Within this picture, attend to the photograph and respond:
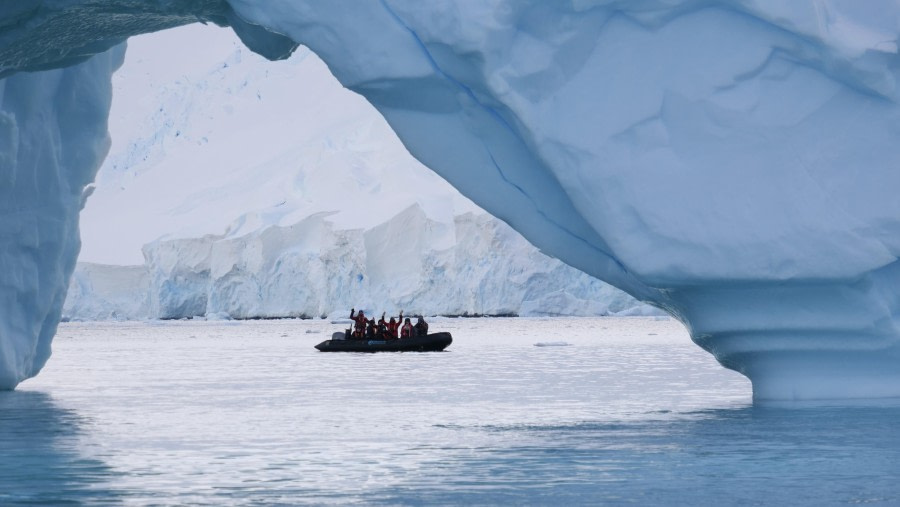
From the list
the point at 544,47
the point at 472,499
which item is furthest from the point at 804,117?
the point at 472,499

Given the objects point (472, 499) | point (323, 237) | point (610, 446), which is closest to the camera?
point (472, 499)

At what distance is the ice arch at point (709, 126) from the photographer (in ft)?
36.1

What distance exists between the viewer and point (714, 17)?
11266 millimetres

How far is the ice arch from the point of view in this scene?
1102 cm

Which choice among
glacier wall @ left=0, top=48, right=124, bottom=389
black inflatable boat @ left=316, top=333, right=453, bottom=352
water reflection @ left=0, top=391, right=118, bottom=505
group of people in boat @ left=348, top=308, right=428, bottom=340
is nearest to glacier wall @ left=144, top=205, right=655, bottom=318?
group of people in boat @ left=348, top=308, right=428, bottom=340

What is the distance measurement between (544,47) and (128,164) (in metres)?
78.2

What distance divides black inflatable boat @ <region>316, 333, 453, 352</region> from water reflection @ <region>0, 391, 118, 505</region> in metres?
17.9

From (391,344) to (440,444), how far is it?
71.9 feet

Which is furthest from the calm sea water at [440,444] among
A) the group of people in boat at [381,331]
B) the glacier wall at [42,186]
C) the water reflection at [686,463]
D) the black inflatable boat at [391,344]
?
the group of people in boat at [381,331]

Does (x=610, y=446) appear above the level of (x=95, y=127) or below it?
below

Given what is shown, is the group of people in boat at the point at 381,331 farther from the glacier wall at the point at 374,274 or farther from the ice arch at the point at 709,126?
the ice arch at the point at 709,126

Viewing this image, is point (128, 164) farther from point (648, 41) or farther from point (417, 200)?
point (648, 41)

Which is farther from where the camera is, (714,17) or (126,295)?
(126,295)

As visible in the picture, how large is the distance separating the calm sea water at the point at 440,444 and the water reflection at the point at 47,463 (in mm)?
17
